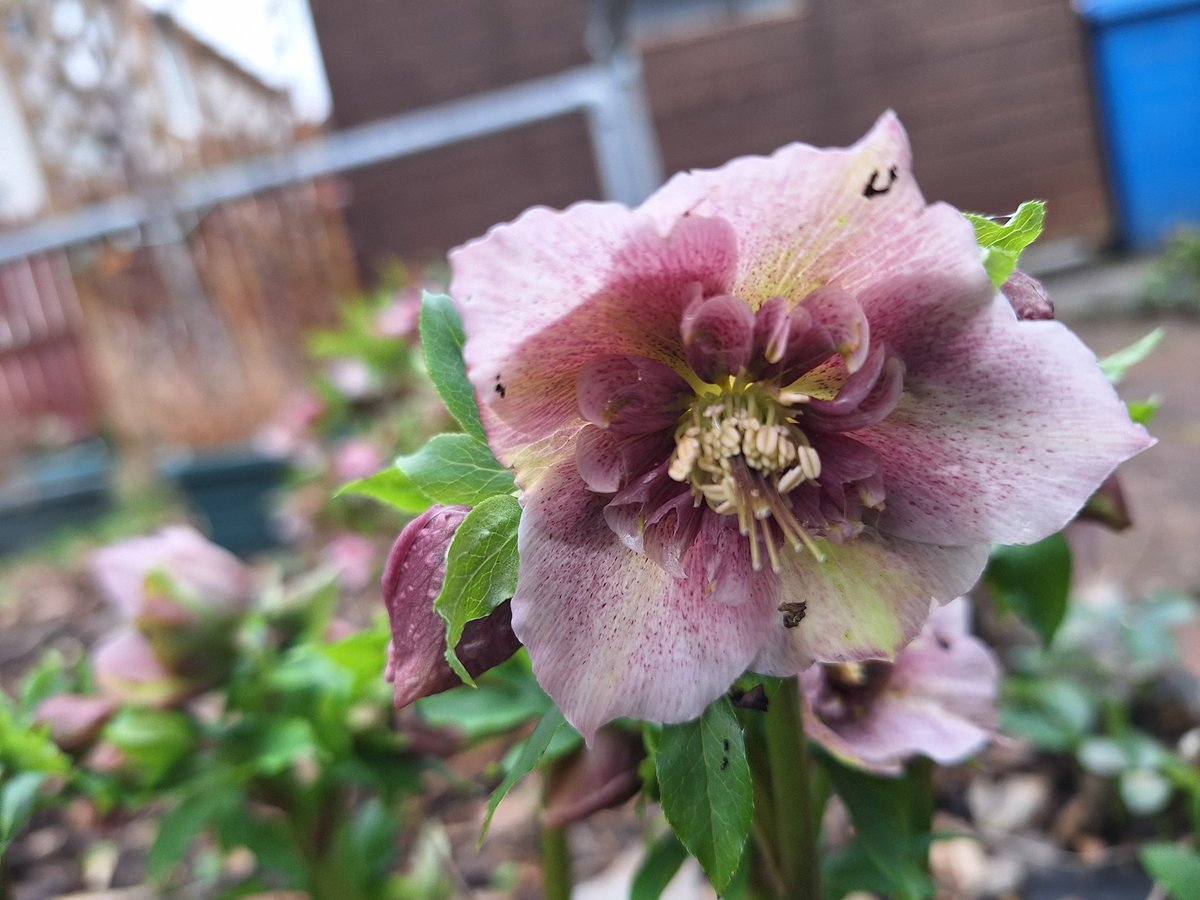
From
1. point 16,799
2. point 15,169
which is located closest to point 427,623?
point 16,799

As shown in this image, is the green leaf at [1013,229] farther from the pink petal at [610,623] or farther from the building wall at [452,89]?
the building wall at [452,89]

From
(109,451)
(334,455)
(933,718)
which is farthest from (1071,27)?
(109,451)

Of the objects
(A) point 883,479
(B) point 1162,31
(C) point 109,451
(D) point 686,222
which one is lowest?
(C) point 109,451

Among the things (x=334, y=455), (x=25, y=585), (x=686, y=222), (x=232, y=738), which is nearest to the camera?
(x=686, y=222)

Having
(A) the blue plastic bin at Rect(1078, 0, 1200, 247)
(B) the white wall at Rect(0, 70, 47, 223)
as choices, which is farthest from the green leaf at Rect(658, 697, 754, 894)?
(B) the white wall at Rect(0, 70, 47, 223)

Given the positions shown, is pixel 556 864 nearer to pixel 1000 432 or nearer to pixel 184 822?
pixel 184 822

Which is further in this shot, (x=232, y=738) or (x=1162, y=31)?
(x=1162, y=31)

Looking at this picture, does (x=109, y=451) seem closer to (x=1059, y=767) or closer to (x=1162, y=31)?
(x=1059, y=767)
